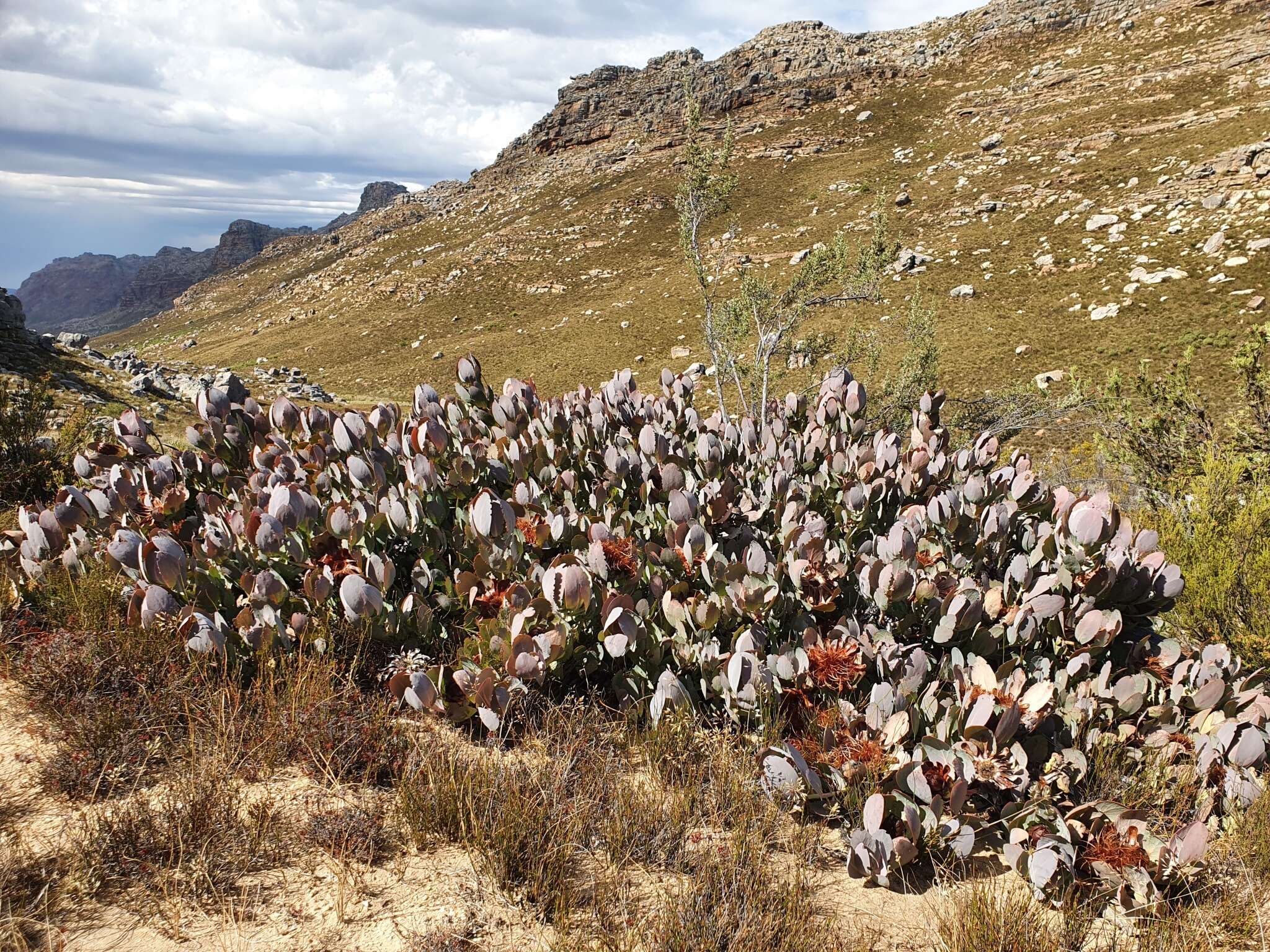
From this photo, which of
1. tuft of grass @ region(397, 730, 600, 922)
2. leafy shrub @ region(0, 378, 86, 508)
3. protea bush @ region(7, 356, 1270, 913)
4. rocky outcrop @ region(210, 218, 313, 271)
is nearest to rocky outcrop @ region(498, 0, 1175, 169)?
leafy shrub @ region(0, 378, 86, 508)

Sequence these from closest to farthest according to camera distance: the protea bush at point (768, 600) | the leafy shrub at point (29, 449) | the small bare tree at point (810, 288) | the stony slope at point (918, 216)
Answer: the protea bush at point (768, 600) → the leafy shrub at point (29, 449) → the small bare tree at point (810, 288) → the stony slope at point (918, 216)

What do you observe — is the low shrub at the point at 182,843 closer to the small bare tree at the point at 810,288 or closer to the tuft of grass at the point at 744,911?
the tuft of grass at the point at 744,911

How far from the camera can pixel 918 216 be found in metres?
32.3

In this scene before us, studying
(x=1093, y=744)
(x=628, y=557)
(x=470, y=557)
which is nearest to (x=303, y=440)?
(x=470, y=557)

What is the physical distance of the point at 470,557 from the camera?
10.2 feet

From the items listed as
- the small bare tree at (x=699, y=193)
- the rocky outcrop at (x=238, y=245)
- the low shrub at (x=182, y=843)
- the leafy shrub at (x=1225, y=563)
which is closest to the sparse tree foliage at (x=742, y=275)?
the small bare tree at (x=699, y=193)

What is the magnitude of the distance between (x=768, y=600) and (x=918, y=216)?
117 feet

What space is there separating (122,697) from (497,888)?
5.13 feet

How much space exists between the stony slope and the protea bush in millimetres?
12503

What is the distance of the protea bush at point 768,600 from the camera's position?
218 centimetres

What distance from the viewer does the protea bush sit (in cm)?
218

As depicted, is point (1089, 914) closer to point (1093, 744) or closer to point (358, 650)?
point (1093, 744)

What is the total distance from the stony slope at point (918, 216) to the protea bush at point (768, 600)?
1250 cm

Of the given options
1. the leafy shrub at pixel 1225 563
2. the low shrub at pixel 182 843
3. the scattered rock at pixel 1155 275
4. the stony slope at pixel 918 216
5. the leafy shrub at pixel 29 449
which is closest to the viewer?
the low shrub at pixel 182 843
